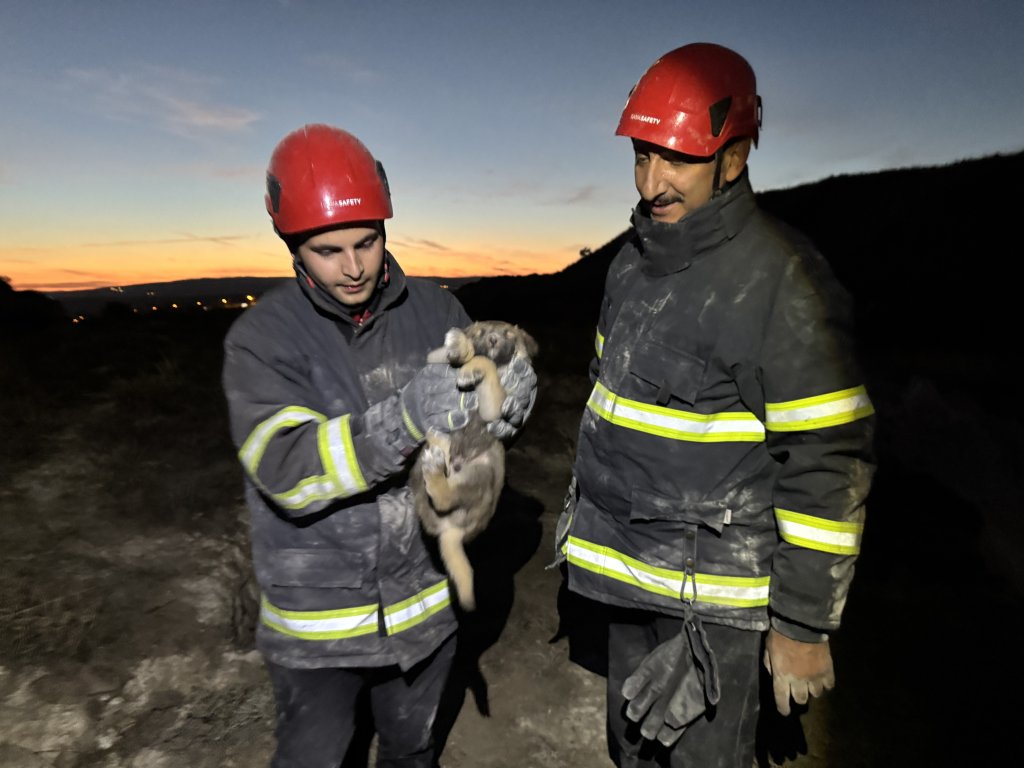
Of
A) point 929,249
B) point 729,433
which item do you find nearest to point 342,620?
point 729,433

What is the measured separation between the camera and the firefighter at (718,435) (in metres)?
1.78

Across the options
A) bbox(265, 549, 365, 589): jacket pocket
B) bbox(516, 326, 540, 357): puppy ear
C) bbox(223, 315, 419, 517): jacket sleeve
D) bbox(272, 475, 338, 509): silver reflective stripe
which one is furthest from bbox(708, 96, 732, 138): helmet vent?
bbox(265, 549, 365, 589): jacket pocket

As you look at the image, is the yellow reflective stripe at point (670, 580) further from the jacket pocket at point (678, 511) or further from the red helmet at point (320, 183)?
the red helmet at point (320, 183)

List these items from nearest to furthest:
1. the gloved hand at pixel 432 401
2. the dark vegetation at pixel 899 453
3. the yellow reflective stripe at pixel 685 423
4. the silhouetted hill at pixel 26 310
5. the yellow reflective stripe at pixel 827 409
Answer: the gloved hand at pixel 432 401 → the yellow reflective stripe at pixel 827 409 → the yellow reflective stripe at pixel 685 423 → the dark vegetation at pixel 899 453 → the silhouetted hill at pixel 26 310

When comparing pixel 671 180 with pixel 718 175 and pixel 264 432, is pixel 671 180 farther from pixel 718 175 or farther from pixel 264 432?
pixel 264 432

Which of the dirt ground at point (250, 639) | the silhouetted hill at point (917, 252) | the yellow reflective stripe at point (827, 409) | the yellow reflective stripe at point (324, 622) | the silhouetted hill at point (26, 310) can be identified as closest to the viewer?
the yellow reflective stripe at point (827, 409)

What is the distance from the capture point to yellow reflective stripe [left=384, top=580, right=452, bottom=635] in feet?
6.35

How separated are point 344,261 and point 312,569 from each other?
3.44 feet

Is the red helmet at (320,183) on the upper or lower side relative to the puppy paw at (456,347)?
upper

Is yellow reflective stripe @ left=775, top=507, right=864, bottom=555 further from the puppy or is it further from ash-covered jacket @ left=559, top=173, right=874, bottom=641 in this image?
the puppy

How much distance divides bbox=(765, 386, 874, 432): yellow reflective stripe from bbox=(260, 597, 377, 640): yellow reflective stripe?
1582mm

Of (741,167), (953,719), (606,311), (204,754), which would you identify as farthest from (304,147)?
(953,719)

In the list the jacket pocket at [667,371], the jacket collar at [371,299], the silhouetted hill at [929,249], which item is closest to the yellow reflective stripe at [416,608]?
the jacket collar at [371,299]

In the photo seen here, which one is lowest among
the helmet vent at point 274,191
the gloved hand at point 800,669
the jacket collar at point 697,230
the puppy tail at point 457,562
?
the gloved hand at point 800,669
